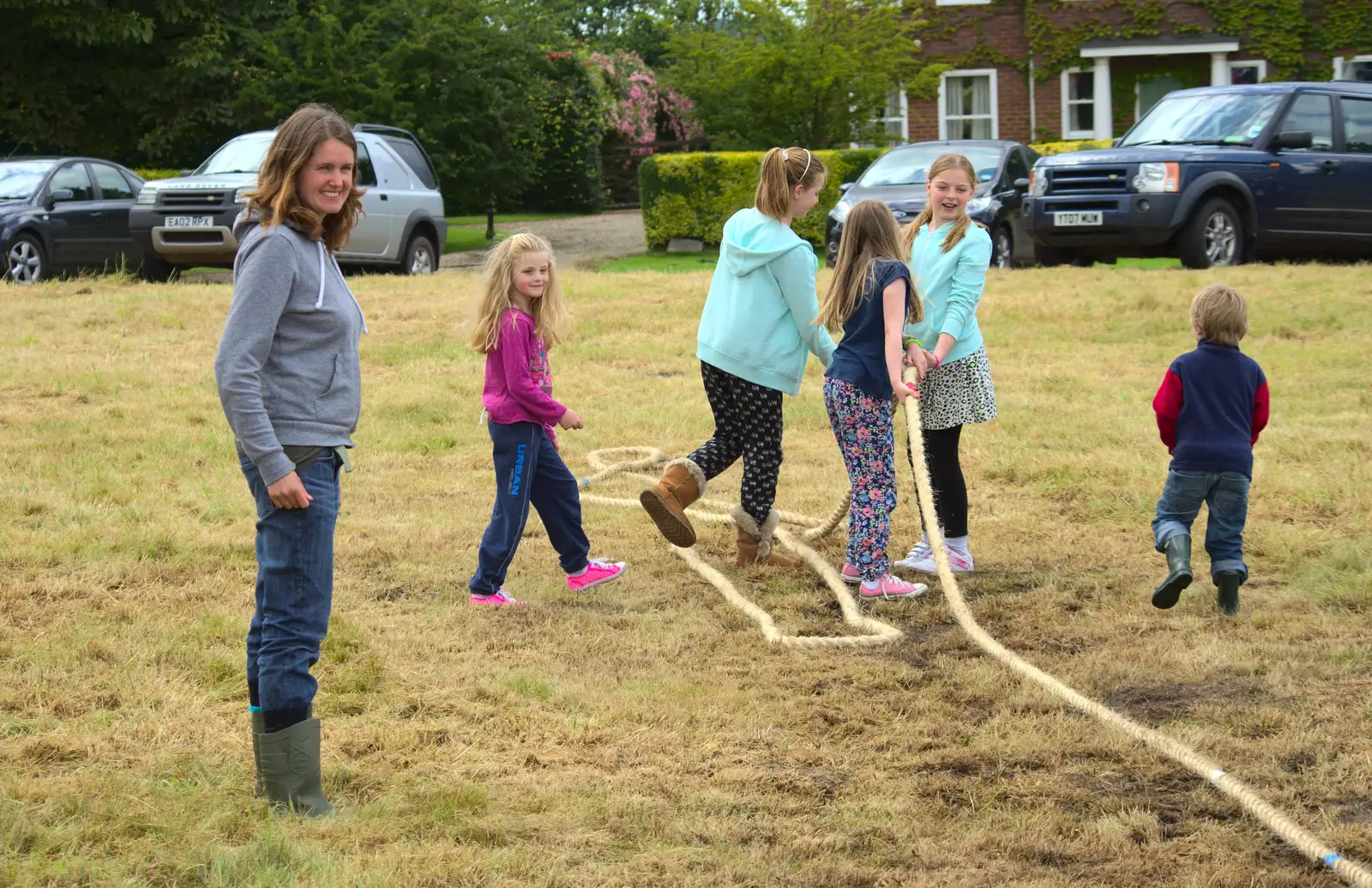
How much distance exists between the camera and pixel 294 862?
3.39 meters

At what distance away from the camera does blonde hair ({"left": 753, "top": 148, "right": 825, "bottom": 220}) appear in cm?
572

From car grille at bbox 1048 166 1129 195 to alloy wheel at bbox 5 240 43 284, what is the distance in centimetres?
1036

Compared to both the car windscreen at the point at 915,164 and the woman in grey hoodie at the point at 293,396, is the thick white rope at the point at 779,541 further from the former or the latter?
the car windscreen at the point at 915,164

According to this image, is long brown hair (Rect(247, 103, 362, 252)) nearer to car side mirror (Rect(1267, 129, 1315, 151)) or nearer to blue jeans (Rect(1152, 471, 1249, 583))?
blue jeans (Rect(1152, 471, 1249, 583))

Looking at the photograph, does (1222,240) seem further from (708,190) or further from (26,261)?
(26,261)

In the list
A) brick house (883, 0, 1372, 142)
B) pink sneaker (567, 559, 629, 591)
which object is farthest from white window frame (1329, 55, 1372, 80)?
Result: pink sneaker (567, 559, 629, 591)

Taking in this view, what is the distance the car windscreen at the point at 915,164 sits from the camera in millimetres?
16891

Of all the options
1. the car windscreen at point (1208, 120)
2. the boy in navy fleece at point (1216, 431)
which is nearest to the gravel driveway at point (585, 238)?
the car windscreen at point (1208, 120)

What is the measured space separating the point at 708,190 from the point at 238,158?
294 inches

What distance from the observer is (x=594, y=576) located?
5918 mm

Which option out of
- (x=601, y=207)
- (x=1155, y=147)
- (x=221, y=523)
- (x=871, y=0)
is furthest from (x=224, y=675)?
(x=601, y=207)

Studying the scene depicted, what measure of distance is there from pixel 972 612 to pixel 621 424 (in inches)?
160

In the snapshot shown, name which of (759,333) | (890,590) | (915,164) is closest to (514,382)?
(759,333)

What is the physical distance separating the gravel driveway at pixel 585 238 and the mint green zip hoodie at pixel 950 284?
48.5ft
